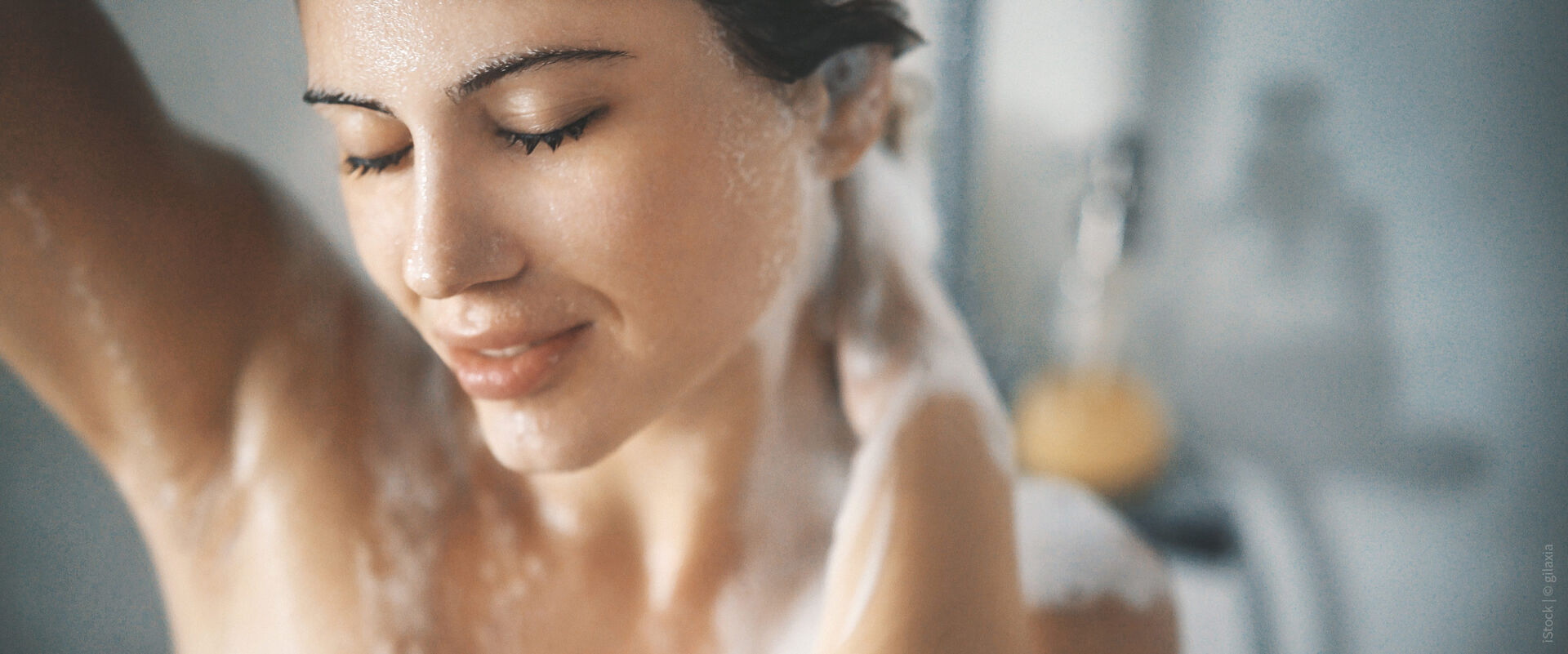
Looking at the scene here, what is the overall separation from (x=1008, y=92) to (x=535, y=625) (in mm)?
292

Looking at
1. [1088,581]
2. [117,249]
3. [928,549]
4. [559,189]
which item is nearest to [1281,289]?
[1088,581]

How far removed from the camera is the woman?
0.77 ft

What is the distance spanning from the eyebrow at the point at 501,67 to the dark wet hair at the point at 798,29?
2.0 inches

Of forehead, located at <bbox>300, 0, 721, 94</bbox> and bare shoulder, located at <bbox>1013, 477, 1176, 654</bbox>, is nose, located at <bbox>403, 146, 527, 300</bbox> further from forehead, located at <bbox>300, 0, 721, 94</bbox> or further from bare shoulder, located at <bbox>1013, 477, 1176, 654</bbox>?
bare shoulder, located at <bbox>1013, 477, 1176, 654</bbox>

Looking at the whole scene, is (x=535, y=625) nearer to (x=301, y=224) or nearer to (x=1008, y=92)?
(x=301, y=224)

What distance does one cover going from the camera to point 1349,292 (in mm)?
425

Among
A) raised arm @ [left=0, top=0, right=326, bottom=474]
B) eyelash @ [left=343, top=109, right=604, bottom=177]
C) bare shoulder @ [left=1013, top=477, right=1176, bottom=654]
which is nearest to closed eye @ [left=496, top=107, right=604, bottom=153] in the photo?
eyelash @ [left=343, top=109, right=604, bottom=177]

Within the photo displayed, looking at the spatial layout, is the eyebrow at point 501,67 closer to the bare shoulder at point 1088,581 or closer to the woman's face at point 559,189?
the woman's face at point 559,189

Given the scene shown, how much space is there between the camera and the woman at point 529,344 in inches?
9.2

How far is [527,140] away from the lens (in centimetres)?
23

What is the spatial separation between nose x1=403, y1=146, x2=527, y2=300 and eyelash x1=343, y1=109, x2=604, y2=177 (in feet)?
0.04

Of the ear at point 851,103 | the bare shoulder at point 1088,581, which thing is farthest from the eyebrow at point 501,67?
the bare shoulder at point 1088,581

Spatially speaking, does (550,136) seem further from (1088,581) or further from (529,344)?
(1088,581)

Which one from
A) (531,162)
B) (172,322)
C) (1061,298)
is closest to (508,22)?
(531,162)
